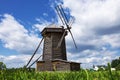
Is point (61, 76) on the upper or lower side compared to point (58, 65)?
lower

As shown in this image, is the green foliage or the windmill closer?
the green foliage

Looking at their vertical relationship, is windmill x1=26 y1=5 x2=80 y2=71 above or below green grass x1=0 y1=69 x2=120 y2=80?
above

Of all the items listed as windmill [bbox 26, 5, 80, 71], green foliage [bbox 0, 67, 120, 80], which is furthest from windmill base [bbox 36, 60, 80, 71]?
green foliage [bbox 0, 67, 120, 80]

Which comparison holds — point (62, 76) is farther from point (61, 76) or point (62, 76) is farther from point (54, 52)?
point (54, 52)

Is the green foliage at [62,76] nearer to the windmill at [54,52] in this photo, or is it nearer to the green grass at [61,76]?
the green grass at [61,76]

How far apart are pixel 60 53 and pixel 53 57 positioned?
Result: 155 cm

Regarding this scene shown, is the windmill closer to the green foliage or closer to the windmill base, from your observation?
the windmill base

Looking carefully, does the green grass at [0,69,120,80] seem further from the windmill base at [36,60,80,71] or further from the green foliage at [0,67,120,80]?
the windmill base at [36,60,80,71]

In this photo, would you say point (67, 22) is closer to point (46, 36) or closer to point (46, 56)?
point (46, 36)

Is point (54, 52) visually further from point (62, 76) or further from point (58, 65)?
point (62, 76)

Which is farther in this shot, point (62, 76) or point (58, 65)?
point (58, 65)

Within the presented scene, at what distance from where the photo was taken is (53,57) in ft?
149

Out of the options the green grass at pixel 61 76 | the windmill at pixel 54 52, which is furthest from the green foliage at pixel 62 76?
the windmill at pixel 54 52

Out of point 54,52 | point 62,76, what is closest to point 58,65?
point 54,52
